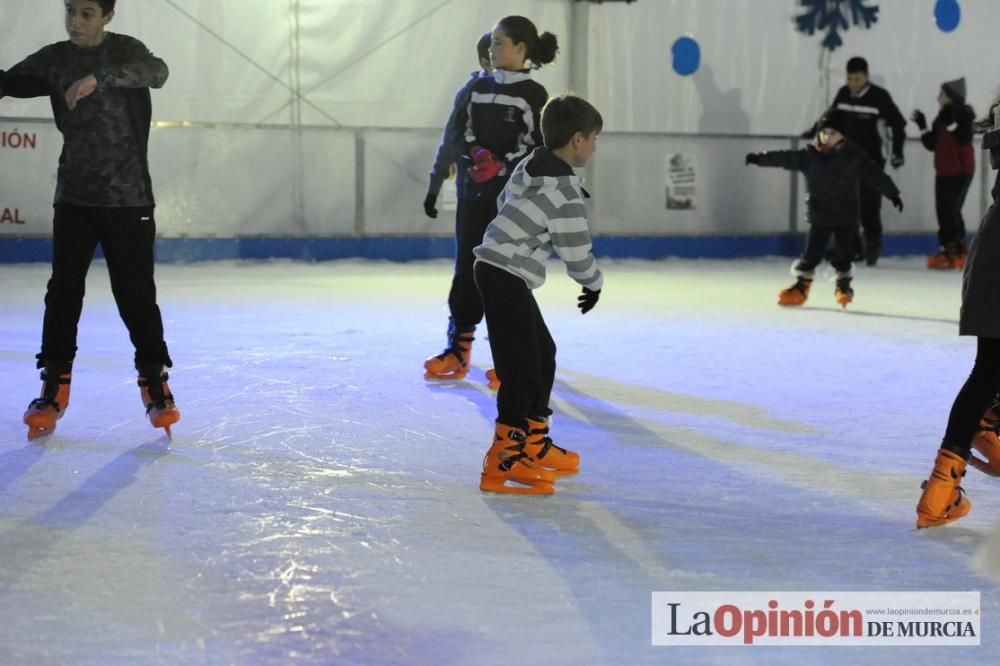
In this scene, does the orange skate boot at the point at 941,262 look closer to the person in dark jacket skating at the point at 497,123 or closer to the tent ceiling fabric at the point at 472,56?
the tent ceiling fabric at the point at 472,56

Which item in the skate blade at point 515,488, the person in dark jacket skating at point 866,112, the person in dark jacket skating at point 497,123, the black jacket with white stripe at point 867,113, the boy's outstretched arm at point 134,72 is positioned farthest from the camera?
the black jacket with white stripe at point 867,113

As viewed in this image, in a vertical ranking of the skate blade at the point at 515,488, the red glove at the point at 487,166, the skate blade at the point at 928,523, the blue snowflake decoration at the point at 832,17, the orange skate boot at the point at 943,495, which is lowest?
the skate blade at the point at 515,488

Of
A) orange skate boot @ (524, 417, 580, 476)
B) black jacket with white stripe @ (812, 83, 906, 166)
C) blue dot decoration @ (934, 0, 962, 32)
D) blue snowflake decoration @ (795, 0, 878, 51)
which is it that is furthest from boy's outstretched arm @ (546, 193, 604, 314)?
blue dot decoration @ (934, 0, 962, 32)

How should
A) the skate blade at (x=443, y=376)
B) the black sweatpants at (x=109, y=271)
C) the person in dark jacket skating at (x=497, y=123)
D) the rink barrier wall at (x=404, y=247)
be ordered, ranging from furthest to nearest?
1. the rink barrier wall at (x=404, y=247)
2. the skate blade at (x=443, y=376)
3. the person in dark jacket skating at (x=497, y=123)
4. the black sweatpants at (x=109, y=271)

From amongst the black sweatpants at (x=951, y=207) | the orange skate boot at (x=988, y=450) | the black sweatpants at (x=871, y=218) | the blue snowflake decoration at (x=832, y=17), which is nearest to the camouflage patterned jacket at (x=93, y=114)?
the orange skate boot at (x=988, y=450)

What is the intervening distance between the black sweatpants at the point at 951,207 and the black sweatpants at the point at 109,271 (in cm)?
800

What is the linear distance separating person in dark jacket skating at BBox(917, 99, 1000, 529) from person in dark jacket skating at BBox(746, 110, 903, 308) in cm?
444

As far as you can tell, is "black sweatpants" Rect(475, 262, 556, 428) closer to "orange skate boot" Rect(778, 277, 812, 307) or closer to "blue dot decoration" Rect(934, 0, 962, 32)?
"orange skate boot" Rect(778, 277, 812, 307)

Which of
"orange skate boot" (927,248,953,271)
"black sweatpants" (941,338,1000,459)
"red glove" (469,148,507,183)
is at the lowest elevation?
"orange skate boot" (927,248,953,271)

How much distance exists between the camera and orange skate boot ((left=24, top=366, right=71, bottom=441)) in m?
3.77

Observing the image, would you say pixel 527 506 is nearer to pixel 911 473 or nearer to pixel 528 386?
pixel 528 386

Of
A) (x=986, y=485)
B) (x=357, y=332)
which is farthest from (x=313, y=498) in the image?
(x=357, y=332)

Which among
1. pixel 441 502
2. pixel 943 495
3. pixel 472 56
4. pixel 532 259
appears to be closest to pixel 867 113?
pixel 472 56

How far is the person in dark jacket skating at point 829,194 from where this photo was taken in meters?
7.30
